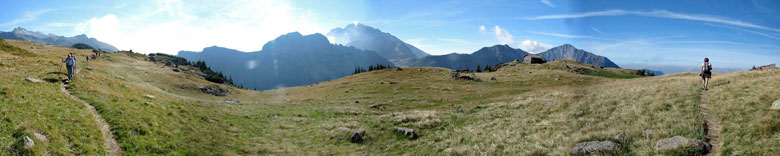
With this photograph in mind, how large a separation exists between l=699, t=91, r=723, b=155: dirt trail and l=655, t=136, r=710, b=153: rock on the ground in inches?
9.5

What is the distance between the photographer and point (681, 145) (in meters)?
10.1

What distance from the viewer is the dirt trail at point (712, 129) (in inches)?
403

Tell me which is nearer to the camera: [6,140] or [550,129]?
[6,140]

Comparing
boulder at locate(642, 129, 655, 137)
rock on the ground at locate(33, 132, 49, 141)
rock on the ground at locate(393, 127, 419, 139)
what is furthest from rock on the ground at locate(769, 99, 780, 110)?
rock on the ground at locate(33, 132, 49, 141)

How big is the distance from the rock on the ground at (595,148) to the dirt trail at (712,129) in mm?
2659

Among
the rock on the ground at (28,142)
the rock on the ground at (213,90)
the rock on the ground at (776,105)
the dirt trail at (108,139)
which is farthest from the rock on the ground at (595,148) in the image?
the rock on the ground at (213,90)

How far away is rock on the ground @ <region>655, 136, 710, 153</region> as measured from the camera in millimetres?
9892

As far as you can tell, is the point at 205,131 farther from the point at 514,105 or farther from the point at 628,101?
the point at 628,101

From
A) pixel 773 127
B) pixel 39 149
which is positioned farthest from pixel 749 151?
pixel 39 149

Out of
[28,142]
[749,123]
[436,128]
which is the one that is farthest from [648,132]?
[28,142]

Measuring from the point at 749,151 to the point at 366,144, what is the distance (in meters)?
17.1

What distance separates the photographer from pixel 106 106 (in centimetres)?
1942

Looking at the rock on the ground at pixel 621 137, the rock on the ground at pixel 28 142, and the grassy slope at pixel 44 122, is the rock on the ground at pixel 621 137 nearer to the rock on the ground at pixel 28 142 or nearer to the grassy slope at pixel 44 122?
the grassy slope at pixel 44 122

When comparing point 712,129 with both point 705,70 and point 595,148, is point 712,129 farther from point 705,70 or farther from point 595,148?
point 705,70
